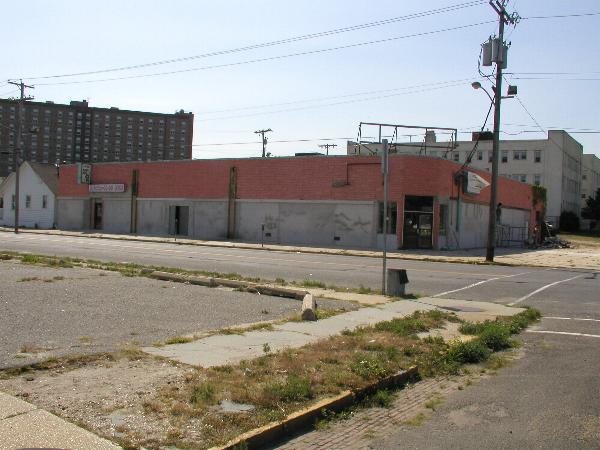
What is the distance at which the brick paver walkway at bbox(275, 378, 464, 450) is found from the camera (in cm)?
525

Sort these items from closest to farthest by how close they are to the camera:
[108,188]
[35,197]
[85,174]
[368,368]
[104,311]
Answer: [368,368] → [104,311] → [108,188] → [85,174] → [35,197]

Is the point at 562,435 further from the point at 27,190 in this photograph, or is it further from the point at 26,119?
the point at 26,119

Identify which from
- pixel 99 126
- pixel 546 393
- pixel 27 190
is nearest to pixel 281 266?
pixel 546 393

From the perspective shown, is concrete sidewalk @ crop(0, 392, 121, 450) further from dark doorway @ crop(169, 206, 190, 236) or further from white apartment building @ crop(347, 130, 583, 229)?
white apartment building @ crop(347, 130, 583, 229)

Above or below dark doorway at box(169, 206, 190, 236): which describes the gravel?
below

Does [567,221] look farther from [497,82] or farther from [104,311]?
[104,311]

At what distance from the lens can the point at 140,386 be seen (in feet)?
20.0

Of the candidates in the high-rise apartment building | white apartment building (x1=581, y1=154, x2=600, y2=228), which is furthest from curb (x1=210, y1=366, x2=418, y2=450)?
white apartment building (x1=581, y1=154, x2=600, y2=228)

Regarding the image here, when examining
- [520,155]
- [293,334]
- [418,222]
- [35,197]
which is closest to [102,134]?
[35,197]

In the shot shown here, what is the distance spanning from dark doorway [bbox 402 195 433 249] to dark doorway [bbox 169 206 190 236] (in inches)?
681

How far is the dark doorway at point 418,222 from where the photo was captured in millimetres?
36062

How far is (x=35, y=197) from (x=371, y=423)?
59.3 metres

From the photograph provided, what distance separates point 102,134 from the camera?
340ft

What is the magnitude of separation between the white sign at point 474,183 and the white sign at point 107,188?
26689 millimetres
